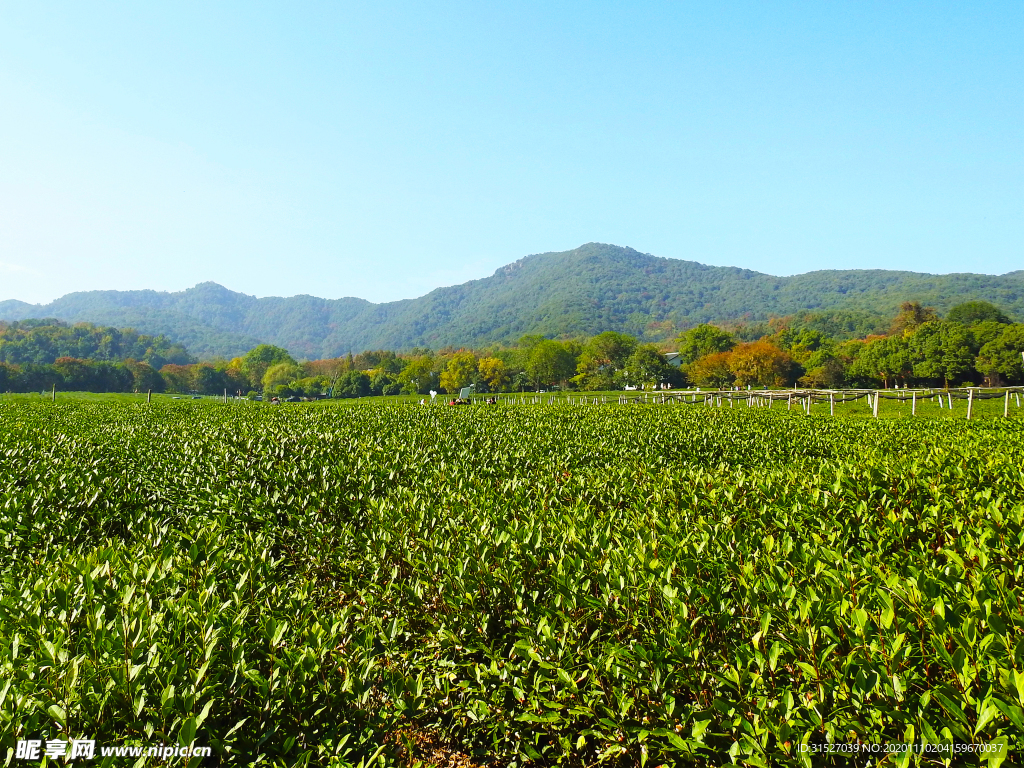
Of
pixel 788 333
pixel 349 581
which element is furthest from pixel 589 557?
pixel 788 333

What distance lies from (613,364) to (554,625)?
112m

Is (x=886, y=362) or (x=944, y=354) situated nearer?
(x=944, y=354)

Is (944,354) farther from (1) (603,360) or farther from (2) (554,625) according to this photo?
(2) (554,625)

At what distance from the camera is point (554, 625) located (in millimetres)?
3406

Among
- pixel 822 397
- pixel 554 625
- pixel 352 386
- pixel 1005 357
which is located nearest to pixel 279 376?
pixel 352 386

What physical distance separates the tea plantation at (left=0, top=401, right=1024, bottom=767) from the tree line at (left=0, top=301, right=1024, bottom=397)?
8739 cm

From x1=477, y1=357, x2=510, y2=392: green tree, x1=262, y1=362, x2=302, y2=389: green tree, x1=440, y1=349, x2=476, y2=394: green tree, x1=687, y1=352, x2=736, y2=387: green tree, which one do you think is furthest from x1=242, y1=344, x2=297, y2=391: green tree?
x1=687, y1=352, x2=736, y2=387: green tree

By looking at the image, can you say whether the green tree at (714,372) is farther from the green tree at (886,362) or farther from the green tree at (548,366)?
the green tree at (548,366)

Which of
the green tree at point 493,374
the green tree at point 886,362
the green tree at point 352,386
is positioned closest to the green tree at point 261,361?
the green tree at point 352,386

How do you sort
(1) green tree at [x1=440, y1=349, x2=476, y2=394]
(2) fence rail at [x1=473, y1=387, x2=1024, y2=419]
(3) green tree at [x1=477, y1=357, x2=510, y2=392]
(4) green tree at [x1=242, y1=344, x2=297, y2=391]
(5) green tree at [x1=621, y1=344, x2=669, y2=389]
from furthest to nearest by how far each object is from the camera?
(4) green tree at [x1=242, y1=344, x2=297, y2=391], (3) green tree at [x1=477, y1=357, x2=510, y2=392], (1) green tree at [x1=440, y1=349, x2=476, y2=394], (5) green tree at [x1=621, y1=344, x2=669, y2=389], (2) fence rail at [x1=473, y1=387, x2=1024, y2=419]

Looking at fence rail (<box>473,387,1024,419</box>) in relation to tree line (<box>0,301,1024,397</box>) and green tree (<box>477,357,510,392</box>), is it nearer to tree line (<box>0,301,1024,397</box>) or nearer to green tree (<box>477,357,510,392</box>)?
tree line (<box>0,301,1024,397</box>)

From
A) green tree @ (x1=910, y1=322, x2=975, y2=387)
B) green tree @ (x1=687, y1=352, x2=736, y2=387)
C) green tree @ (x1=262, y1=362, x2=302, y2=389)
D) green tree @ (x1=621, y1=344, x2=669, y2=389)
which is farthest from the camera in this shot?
green tree @ (x1=262, y1=362, x2=302, y2=389)

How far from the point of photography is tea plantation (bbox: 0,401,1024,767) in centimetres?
232

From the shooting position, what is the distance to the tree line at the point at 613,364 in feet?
256
